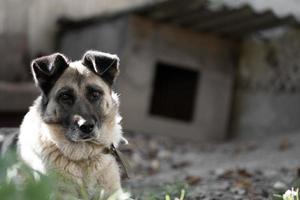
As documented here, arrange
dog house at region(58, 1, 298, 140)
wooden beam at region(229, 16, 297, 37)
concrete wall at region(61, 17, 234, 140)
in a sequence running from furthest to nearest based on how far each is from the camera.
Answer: concrete wall at region(61, 17, 234, 140), dog house at region(58, 1, 298, 140), wooden beam at region(229, 16, 297, 37)

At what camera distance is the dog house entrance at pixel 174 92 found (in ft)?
40.6

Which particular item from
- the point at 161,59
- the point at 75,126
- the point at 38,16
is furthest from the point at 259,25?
the point at 75,126

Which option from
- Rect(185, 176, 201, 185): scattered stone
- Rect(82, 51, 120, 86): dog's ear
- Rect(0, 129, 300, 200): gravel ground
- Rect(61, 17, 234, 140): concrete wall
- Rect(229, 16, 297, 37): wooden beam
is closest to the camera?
Rect(82, 51, 120, 86): dog's ear

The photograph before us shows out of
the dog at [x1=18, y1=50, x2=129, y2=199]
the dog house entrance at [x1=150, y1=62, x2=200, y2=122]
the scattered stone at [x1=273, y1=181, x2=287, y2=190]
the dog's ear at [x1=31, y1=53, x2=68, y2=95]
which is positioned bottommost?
the scattered stone at [x1=273, y1=181, x2=287, y2=190]

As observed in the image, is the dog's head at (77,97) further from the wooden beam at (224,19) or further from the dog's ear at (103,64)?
the wooden beam at (224,19)

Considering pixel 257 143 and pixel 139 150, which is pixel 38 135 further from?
pixel 257 143

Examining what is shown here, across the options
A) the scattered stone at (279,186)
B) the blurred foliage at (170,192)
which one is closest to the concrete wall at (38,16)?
the scattered stone at (279,186)

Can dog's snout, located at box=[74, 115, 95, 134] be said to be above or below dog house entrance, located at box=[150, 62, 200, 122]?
below

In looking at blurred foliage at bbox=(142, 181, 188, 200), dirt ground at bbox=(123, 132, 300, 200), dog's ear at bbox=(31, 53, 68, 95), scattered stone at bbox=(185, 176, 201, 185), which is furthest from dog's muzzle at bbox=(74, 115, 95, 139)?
scattered stone at bbox=(185, 176, 201, 185)

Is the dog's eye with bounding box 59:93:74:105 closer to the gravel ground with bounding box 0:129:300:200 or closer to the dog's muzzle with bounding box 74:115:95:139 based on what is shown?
the dog's muzzle with bounding box 74:115:95:139

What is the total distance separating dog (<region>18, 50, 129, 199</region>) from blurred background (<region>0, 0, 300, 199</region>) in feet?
19.6

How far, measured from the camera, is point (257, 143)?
400 inches

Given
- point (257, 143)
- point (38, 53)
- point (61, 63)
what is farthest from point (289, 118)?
point (61, 63)

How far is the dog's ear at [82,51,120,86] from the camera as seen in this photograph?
4.12 m
